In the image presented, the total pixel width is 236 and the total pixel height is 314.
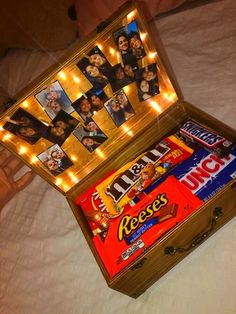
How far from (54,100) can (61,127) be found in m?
0.08

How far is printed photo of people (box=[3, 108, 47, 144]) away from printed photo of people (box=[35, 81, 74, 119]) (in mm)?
44

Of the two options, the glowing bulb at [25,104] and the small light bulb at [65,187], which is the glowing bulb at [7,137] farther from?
the small light bulb at [65,187]

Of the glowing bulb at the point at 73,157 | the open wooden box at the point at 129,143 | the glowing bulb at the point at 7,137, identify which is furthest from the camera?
the glowing bulb at the point at 73,157

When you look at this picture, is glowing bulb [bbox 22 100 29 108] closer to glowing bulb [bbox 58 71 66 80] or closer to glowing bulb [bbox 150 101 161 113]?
glowing bulb [bbox 58 71 66 80]

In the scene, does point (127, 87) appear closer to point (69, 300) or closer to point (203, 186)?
point (203, 186)

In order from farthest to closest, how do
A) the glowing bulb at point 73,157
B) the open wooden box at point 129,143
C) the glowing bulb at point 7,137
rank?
Result: the glowing bulb at point 73,157, the glowing bulb at point 7,137, the open wooden box at point 129,143

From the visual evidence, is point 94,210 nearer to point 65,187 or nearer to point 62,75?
point 65,187

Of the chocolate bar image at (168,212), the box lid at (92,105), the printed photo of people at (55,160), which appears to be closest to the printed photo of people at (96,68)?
the box lid at (92,105)

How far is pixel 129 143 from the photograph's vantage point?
952 mm

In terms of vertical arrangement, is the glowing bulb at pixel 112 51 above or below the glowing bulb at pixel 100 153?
above

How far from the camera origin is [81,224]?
861 millimetres

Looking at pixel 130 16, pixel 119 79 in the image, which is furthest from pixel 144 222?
pixel 130 16

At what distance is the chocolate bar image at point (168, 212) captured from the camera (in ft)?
2.47

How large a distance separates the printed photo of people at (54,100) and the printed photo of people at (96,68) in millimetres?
79
